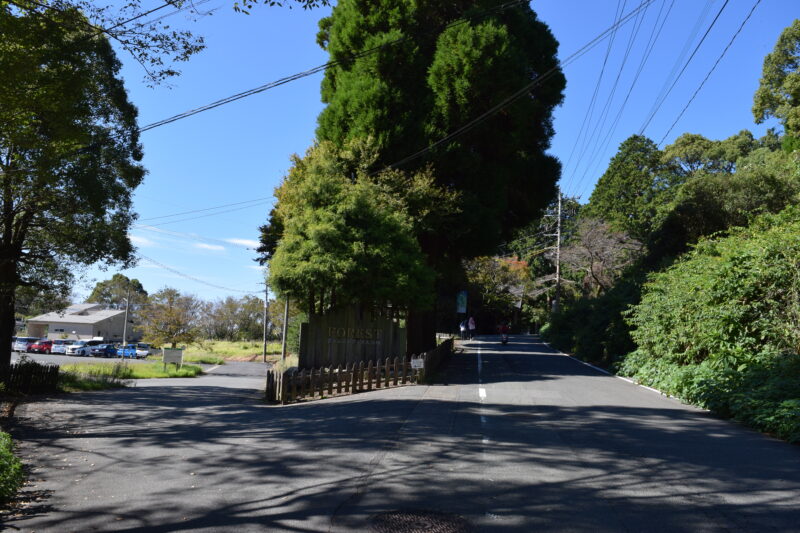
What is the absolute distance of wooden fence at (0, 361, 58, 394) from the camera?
1532 centimetres

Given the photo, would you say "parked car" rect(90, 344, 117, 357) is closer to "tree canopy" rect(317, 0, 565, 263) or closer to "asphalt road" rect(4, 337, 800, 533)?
"tree canopy" rect(317, 0, 565, 263)

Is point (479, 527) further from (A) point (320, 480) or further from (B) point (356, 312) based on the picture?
(B) point (356, 312)

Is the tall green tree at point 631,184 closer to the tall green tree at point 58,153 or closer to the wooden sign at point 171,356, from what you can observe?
the wooden sign at point 171,356

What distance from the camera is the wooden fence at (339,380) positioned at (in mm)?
14109

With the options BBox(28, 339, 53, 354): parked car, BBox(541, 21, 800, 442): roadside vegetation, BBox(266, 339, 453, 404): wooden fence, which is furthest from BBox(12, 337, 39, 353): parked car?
BBox(266, 339, 453, 404): wooden fence

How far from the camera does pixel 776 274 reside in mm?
11008

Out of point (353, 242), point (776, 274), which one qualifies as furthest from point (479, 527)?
point (353, 242)

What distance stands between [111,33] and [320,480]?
8.31m

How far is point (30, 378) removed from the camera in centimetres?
1588

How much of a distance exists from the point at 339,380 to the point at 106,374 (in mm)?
14346

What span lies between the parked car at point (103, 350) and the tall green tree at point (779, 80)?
5852 centimetres

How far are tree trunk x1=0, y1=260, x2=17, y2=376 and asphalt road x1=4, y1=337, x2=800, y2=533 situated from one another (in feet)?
20.5

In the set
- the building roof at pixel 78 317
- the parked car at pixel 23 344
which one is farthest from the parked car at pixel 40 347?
the building roof at pixel 78 317

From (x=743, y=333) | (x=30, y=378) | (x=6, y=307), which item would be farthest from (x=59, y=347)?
(x=743, y=333)
